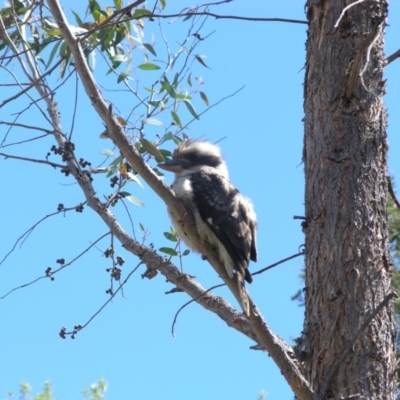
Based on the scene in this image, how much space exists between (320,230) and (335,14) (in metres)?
0.79

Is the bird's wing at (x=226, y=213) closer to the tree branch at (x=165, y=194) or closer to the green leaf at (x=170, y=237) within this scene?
the green leaf at (x=170, y=237)

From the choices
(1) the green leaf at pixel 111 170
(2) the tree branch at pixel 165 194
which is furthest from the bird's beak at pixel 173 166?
(2) the tree branch at pixel 165 194

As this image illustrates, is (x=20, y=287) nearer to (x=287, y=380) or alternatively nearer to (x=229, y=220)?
(x=229, y=220)

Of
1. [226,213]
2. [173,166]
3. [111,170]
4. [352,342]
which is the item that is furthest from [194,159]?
[352,342]

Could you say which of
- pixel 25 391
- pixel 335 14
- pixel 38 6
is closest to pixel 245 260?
pixel 335 14

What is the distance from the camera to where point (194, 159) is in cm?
466

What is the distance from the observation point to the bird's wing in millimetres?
3912

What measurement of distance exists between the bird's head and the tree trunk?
1337 mm

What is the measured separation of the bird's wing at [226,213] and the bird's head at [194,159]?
157 millimetres

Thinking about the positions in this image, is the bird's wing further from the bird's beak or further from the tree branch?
the tree branch

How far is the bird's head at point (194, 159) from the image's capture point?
14.8 feet

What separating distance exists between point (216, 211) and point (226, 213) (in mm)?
64

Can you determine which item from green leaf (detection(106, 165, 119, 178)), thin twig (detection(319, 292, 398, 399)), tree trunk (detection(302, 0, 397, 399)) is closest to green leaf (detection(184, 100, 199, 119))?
green leaf (detection(106, 165, 119, 178))

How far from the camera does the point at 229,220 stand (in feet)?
13.4
